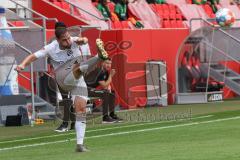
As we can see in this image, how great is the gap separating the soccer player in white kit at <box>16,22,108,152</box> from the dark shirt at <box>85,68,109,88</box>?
252 inches

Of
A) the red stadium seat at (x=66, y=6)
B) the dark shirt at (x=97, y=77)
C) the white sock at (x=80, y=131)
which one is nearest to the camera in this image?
the white sock at (x=80, y=131)

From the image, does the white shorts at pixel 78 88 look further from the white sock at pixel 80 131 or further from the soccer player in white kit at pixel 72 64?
the white sock at pixel 80 131

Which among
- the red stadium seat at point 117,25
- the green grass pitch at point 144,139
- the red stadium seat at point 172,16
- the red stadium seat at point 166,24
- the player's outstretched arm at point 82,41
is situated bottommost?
the green grass pitch at point 144,139

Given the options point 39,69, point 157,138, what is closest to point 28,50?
point 39,69

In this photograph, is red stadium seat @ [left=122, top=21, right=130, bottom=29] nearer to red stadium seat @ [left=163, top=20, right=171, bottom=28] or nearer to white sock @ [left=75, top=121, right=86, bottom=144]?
red stadium seat @ [left=163, top=20, right=171, bottom=28]

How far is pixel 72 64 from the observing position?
15.4 m

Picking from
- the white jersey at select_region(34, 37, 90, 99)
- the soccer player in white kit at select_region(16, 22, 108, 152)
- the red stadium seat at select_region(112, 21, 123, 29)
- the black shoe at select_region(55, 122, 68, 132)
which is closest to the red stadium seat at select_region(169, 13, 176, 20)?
the red stadium seat at select_region(112, 21, 123, 29)

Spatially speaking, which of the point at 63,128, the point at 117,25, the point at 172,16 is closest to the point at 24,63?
the point at 63,128

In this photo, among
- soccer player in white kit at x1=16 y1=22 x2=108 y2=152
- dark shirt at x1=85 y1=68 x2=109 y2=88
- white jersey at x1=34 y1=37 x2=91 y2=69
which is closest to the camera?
soccer player in white kit at x1=16 y1=22 x2=108 y2=152

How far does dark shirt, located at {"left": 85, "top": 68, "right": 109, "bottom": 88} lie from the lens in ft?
72.8

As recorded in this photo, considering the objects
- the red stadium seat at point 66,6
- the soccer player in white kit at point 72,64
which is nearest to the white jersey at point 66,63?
the soccer player in white kit at point 72,64

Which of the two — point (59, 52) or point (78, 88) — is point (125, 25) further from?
point (78, 88)

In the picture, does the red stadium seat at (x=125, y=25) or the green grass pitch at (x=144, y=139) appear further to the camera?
the red stadium seat at (x=125, y=25)

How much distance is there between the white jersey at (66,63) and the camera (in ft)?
48.4
